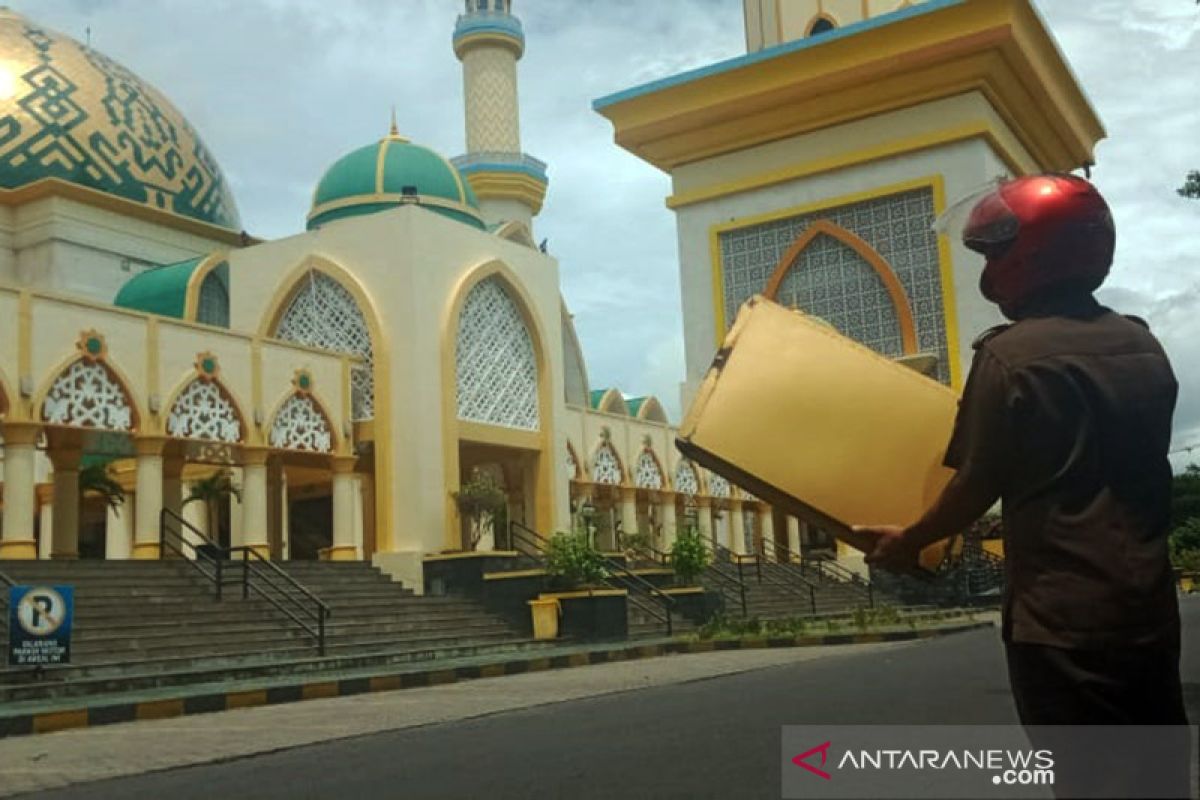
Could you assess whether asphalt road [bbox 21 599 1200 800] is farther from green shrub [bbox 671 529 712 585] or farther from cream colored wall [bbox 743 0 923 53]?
cream colored wall [bbox 743 0 923 53]

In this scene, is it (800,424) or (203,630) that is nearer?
(800,424)

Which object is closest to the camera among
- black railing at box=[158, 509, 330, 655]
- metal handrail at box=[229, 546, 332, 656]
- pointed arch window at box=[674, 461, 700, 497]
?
metal handrail at box=[229, 546, 332, 656]

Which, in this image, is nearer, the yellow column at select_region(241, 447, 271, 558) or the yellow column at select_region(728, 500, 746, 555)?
the yellow column at select_region(241, 447, 271, 558)

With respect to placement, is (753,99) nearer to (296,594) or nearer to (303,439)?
(303,439)

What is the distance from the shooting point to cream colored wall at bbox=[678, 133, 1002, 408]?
2128 cm

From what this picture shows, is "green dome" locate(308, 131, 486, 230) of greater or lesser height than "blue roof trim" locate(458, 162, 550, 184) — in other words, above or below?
below

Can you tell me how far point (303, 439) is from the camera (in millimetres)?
20438

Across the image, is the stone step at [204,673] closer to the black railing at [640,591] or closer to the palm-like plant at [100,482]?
the black railing at [640,591]

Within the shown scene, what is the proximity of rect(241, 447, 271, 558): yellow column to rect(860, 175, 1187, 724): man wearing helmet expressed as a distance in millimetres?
18444

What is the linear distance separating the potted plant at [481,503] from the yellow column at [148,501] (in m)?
4.86

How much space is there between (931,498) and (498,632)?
1603 centimetres

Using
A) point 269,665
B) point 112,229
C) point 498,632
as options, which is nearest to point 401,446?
point 498,632

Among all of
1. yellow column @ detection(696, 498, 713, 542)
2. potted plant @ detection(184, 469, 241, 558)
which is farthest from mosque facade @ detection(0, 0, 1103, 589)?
yellow column @ detection(696, 498, 713, 542)

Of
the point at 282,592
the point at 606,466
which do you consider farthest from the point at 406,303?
the point at 606,466
